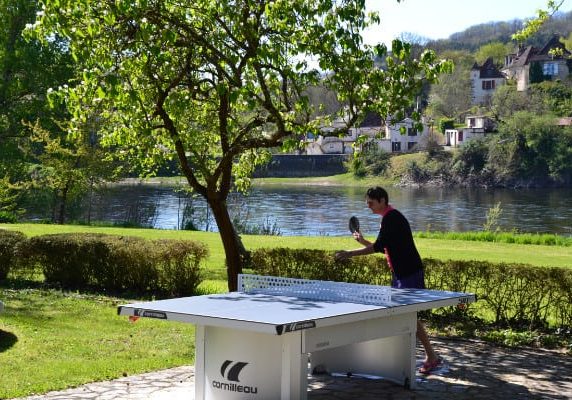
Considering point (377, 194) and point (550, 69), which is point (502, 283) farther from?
point (550, 69)

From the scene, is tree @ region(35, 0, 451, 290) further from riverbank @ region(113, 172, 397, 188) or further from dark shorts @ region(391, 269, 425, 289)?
riverbank @ region(113, 172, 397, 188)

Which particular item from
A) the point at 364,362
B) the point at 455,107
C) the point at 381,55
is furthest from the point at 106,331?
the point at 455,107

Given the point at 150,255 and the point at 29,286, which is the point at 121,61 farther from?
the point at 29,286

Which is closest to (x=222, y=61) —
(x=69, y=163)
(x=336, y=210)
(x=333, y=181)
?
(x=69, y=163)

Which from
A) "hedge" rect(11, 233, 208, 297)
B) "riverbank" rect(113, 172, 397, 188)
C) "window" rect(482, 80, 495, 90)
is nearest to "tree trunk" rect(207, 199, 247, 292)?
"hedge" rect(11, 233, 208, 297)

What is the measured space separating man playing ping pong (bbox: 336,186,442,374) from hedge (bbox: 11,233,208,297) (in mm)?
5836

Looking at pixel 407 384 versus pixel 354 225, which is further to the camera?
pixel 354 225

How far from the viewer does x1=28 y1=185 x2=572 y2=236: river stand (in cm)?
4216

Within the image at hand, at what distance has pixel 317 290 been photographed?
8.11 meters

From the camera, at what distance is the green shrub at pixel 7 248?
617 inches

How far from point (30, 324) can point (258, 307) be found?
212 inches

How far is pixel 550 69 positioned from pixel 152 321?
151597 millimetres

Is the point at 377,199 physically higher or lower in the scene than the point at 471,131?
lower

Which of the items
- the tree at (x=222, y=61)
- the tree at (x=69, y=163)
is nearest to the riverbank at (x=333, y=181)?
the tree at (x=69, y=163)
